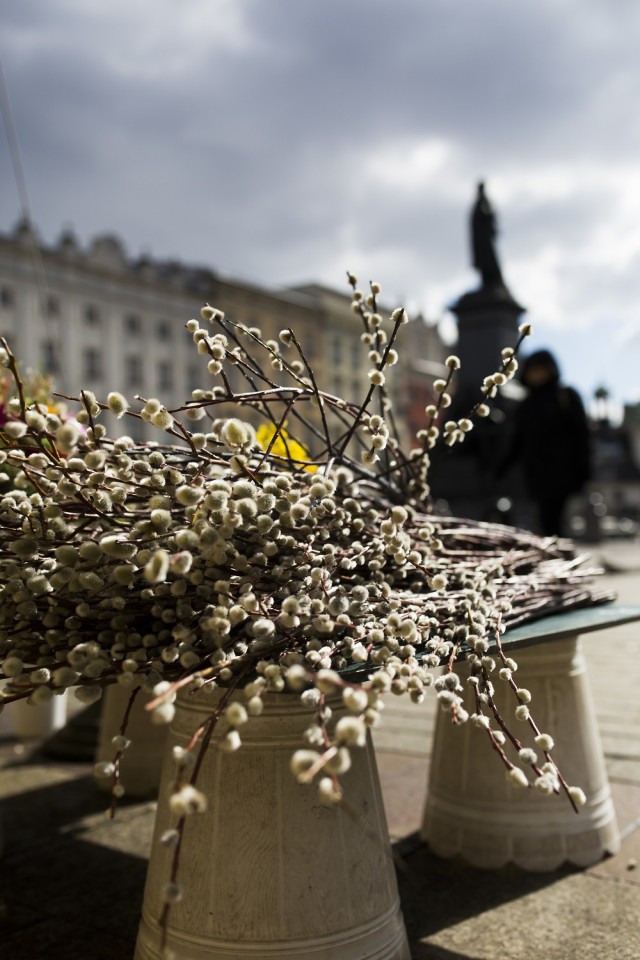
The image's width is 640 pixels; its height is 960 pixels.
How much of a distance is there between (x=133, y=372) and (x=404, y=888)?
44.6 m

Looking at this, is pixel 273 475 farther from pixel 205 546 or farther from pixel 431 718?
pixel 431 718

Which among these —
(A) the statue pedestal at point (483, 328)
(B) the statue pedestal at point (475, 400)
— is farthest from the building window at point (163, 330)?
(A) the statue pedestal at point (483, 328)

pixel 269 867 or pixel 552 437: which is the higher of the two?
pixel 552 437

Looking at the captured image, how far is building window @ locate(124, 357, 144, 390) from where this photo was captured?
45.1 meters

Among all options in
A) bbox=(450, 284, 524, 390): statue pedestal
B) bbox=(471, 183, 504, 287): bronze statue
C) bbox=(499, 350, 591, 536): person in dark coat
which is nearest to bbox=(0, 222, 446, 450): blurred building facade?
bbox=(471, 183, 504, 287): bronze statue

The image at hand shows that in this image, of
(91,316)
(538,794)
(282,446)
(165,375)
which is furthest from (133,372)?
(538,794)

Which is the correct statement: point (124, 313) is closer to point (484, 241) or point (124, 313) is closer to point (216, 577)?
point (484, 241)

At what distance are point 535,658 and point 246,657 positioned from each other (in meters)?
1.29

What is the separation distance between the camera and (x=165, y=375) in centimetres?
4697

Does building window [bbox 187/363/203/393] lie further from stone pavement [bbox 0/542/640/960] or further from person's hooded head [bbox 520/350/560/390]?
stone pavement [bbox 0/542/640/960]

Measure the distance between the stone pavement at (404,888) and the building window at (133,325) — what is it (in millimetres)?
43031

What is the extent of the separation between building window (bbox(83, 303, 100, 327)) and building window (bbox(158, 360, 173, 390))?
4252 mm

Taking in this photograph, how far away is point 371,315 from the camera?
196 cm

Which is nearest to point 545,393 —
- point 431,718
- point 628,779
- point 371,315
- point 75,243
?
point 431,718
